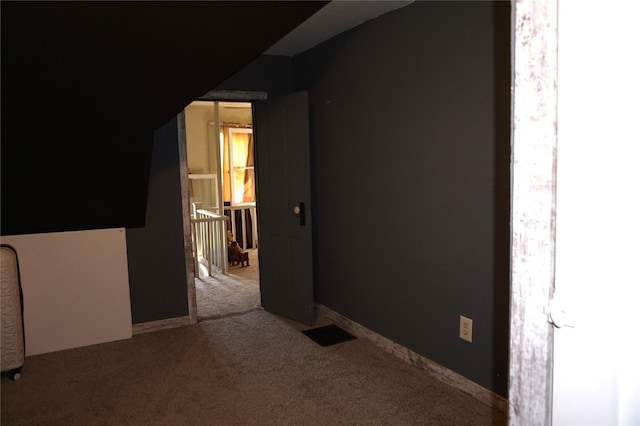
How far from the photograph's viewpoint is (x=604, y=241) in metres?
0.59

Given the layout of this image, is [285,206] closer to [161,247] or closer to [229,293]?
[161,247]

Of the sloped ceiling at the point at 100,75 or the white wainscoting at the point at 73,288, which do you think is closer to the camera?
the sloped ceiling at the point at 100,75

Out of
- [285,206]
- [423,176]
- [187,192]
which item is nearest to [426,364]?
[423,176]

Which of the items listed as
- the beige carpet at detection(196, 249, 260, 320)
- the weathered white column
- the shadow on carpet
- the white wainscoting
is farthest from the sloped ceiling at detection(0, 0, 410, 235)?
the shadow on carpet

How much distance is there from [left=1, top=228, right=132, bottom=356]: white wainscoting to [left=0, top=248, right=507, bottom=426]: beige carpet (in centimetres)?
12

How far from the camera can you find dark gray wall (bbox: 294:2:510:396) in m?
2.33

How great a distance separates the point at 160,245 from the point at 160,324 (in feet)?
2.17

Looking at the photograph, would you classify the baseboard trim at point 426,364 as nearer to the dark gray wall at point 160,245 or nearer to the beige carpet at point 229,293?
the beige carpet at point 229,293

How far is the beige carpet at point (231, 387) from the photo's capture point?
2.38 meters

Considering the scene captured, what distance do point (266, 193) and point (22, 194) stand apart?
1978 millimetres

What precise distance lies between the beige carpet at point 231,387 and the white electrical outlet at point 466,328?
32 cm

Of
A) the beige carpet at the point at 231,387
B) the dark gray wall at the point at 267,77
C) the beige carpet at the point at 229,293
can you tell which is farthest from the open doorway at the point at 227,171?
the beige carpet at the point at 231,387

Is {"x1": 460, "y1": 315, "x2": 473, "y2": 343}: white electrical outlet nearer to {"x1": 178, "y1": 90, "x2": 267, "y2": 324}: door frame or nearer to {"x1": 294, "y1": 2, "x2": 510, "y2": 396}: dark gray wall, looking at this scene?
{"x1": 294, "y1": 2, "x2": 510, "y2": 396}: dark gray wall

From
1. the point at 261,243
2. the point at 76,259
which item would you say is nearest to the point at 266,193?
the point at 261,243
